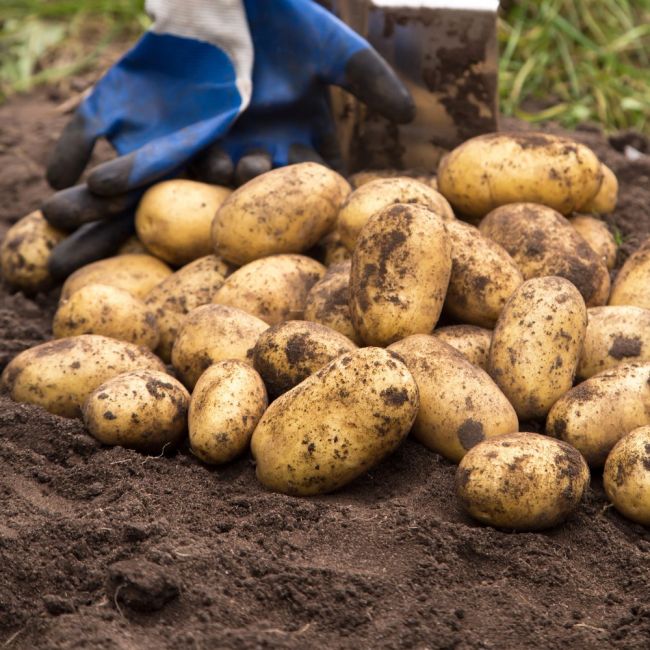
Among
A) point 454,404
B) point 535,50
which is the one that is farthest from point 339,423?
point 535,50

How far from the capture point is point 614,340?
2.38m

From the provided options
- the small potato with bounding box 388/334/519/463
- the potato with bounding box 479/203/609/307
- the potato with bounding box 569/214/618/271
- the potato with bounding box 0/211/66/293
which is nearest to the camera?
the small potato with bounding box 388/334/519/463

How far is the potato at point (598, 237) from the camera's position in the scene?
9.37 ft

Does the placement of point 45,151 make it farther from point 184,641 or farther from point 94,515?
point 184,641

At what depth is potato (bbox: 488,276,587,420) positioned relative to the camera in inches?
88.6

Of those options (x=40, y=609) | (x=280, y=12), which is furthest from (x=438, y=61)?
(x=40, y=609)

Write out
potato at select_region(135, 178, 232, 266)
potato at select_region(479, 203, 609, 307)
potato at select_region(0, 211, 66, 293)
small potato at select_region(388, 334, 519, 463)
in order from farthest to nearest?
1. potato at select_region(0, 211, 66, 293)
2. potato at select_region(135, 178, 232, 266)
3. potato at select_region(479, 203, 609, 307)
4. small potato at select_region(388, 334, 519, 463)

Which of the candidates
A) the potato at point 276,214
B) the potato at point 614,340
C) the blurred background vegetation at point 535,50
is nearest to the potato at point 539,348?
the potato at point 614,340

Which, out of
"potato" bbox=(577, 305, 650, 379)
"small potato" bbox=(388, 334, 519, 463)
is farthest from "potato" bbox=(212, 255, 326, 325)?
"potato" bbox=(577, 305, 650, 379)

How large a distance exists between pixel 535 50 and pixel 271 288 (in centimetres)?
282

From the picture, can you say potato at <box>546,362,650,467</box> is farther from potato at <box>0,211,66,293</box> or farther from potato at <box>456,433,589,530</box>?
potato at <box>0,211,66,293</box>

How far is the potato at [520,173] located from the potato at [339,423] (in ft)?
2.96

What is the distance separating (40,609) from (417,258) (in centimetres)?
109

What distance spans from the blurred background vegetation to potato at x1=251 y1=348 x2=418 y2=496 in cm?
268
